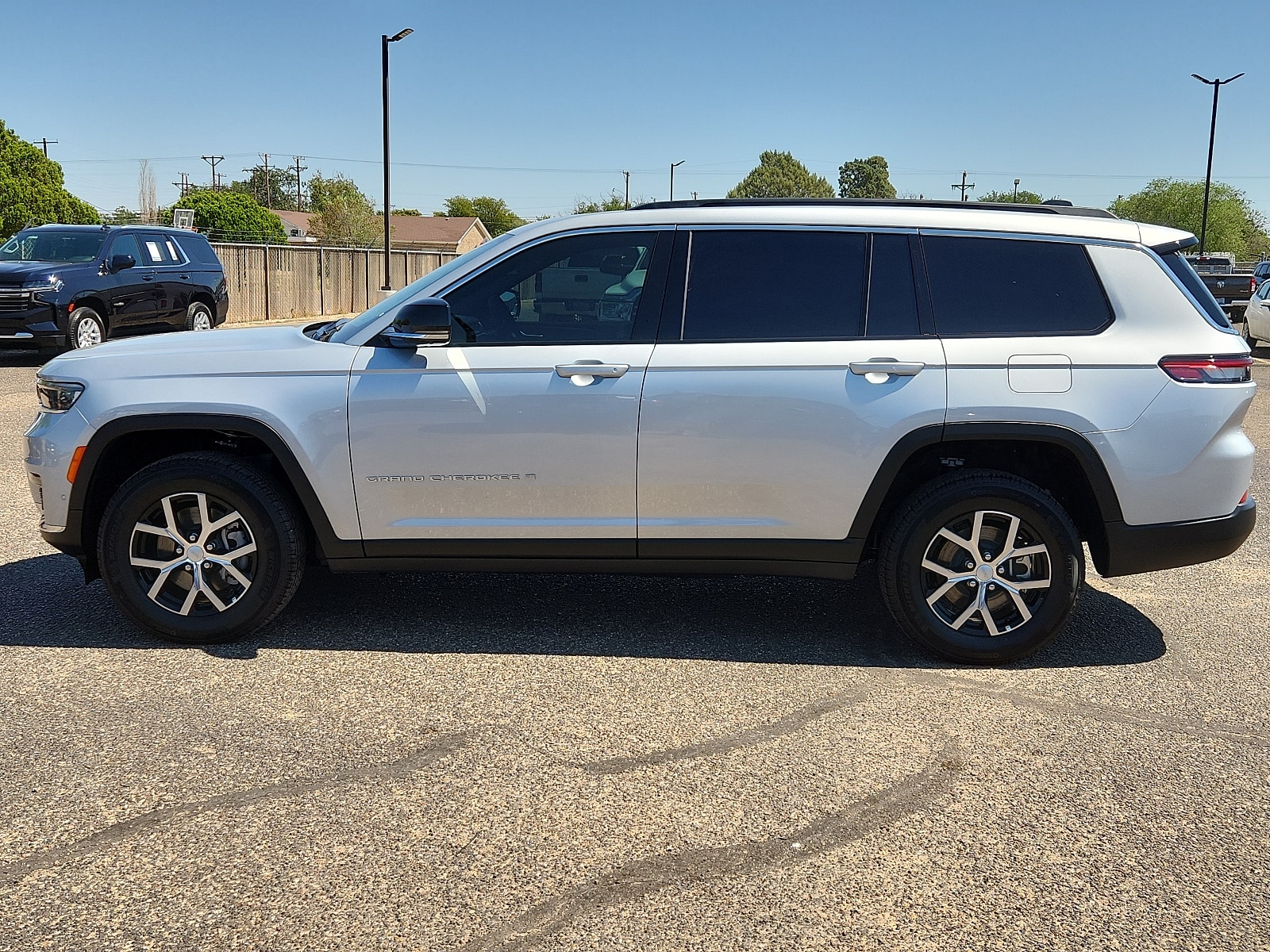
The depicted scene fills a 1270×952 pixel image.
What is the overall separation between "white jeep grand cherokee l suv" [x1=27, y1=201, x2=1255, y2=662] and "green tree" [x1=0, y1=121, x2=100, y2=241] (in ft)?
158

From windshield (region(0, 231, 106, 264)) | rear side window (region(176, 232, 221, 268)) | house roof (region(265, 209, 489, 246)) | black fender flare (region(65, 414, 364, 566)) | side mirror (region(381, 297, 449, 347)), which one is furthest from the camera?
house roof (region(265, 209, 489, 246))

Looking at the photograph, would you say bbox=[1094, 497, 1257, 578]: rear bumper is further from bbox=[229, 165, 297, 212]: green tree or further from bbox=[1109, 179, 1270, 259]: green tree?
bbox=[229, 165, 297, 212]: green tree

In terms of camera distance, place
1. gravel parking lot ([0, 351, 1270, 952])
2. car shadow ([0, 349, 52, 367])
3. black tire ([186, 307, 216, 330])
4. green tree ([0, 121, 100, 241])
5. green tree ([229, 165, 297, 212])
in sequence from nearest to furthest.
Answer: gravel parking lot ([0, 351, 1270, 952])
car shadow ([0, 349, 52, 367])
black tire ([186, 307, 216, 330])
green tree ([0, 121, 100, 241])
green tree ([229, 165, 297, 212])

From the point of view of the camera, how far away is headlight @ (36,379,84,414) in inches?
193

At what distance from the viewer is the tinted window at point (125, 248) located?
1703 cm

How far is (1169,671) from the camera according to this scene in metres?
4.88

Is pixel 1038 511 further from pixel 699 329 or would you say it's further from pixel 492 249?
pixel 492 249

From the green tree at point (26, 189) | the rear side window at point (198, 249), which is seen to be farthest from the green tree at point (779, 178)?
the rear side window at point (198, 249)

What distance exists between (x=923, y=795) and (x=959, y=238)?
7.70 feet

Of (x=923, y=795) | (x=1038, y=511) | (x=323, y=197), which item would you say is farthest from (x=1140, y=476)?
(x=323, y=197)

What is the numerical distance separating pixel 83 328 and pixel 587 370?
13818 mm

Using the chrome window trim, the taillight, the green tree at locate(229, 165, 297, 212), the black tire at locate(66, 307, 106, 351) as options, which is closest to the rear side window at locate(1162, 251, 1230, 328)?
the chrome window trim

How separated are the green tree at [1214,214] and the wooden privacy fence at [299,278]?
271 ft

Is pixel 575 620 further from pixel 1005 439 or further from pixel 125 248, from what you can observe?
pixel 125 248
